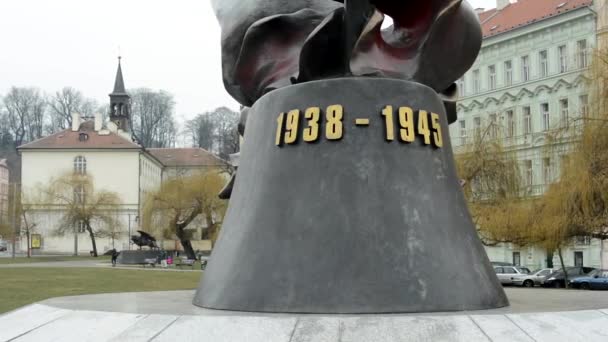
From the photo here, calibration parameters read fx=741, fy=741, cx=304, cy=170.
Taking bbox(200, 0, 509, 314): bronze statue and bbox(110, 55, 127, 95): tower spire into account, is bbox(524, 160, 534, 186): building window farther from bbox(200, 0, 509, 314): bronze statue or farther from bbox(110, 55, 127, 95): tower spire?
bbox(110, 55, 127, 95): tower spire

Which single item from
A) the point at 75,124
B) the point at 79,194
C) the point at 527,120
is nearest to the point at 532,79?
the point at 527,120

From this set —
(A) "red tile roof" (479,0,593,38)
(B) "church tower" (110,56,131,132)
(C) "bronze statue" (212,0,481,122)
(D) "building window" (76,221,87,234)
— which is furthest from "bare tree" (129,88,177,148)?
(C) "bronze statue" (212,0,481,122)

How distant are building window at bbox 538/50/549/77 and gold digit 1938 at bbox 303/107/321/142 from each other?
36255mm

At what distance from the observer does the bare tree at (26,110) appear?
8825 centimetres

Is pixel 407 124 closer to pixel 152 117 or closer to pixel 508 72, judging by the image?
pixel 508 72

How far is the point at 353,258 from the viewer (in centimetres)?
654

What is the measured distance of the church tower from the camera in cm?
7907

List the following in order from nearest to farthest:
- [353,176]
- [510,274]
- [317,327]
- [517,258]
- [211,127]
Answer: [317,327] < [353,176] < [510,274] < [517,258] < [211,127]

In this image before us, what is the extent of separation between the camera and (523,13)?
4359cm

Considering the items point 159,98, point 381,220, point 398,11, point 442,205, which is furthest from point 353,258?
point 159,98

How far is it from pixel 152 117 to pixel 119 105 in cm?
1169

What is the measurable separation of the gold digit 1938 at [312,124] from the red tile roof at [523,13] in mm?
34709

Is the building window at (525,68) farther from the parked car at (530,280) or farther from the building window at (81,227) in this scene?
the building window at (81,227)

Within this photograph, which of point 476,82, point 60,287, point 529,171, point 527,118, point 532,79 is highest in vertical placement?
point 476,82
